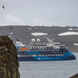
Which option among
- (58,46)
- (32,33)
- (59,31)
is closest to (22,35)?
(32,33)

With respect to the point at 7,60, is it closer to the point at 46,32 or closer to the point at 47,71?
the point at 47,71

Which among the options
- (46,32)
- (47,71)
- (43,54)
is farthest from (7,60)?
(46,32)

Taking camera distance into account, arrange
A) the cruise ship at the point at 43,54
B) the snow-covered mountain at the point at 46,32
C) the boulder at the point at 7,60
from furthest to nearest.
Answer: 1. the snow-covered mountain at the point at 46,32
2. the cruise ship at the point at 43,54
3. the boulder at the point at 7,60

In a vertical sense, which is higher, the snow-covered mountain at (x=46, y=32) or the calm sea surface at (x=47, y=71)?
the calm sea surface at (x=47, y=71)

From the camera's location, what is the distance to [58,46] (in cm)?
6425

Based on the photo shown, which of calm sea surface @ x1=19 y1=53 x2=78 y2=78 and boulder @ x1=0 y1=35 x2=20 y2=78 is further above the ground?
boulder @ x1=0 y1=35 x2=20 y2=78

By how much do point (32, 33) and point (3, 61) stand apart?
13904 centimetres

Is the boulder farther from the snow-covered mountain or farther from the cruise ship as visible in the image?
the snow-covered mountain

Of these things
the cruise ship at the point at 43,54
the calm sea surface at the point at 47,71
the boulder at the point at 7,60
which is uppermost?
the boulder at the point at 7,60

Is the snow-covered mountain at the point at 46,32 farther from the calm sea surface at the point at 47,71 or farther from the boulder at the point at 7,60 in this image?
the boulder at the point at 7,60

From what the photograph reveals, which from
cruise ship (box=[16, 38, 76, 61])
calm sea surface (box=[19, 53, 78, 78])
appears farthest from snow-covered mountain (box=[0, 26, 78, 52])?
calm sea surface (box=[19, 53, 78, 78])

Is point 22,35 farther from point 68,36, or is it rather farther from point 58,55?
point 58,55

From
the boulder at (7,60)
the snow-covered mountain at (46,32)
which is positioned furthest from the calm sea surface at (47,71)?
the snow-covered mountain at (46,32)

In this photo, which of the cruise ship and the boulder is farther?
the cruise ship
